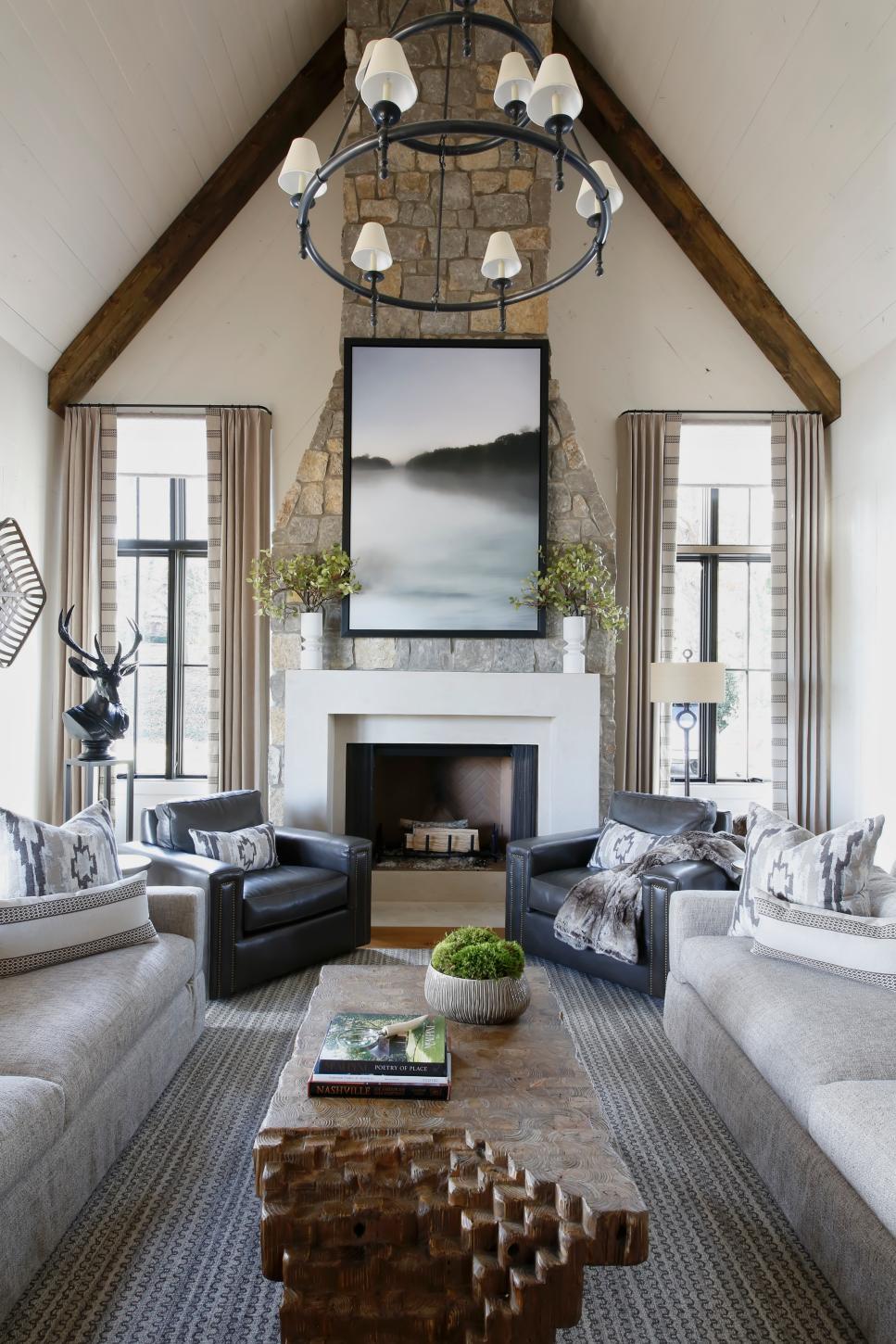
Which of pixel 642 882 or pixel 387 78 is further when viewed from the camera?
pixel 642 882

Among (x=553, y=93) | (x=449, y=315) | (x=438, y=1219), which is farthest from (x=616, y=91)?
(x=438, y=1219)

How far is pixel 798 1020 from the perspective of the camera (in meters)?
2.32

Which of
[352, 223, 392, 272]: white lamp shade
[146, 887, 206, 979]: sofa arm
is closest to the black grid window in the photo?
[146, 887, 206, 979]: sofa arm

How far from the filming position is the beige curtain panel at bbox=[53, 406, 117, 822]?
5.57 meters

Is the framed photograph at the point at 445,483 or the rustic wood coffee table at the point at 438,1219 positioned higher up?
the framed photograph at the point at 445,483

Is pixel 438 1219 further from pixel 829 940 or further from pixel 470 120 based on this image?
pixel 470 120

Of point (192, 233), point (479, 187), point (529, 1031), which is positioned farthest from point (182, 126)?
point (529, 1031)

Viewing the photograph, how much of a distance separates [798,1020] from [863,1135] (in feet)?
1.65

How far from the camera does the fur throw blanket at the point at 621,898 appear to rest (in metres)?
3.65

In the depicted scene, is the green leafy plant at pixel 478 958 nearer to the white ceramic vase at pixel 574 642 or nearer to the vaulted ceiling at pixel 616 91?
the white ceramic vase at pixel 574 642

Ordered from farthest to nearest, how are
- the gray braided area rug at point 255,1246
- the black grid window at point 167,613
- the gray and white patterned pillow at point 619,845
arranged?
the black grid window at point 167,613 < the gray and white patterned pillow at point 619,845 < the gray braided area rug at point 255,1246

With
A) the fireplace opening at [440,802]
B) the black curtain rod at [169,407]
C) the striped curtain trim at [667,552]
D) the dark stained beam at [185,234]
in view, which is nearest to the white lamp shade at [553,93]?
the fireplace opening at [440,802]

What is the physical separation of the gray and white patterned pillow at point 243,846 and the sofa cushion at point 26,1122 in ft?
5.63

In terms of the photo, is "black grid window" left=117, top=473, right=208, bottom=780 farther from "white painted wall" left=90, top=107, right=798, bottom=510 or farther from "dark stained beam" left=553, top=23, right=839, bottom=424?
"dark stained beam" left=553, top=23, right=839, bottom=424
